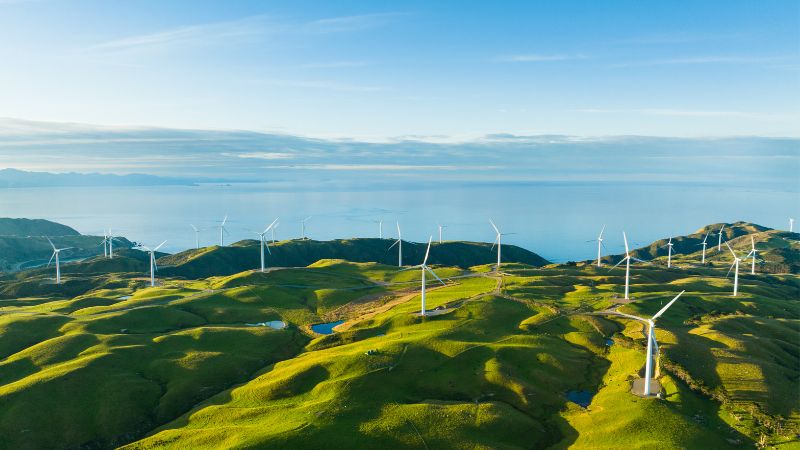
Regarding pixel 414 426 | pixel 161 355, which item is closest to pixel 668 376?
pixel 414 426

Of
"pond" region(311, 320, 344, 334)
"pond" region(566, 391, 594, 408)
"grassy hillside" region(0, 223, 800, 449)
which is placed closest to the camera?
"grassy hillside" region(0, 223, 800, 449)

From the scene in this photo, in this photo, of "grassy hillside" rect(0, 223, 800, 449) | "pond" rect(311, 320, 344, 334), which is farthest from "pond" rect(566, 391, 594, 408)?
"pond" rect(311, 320, 344, 334)

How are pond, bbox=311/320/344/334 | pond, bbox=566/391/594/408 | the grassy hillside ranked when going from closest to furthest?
the grassy hillside → pond, bbox=566/391/594/408 → pond, bbox=311/320/344/334

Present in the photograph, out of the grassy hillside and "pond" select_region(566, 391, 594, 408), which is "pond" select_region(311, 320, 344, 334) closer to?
the grassy hillside

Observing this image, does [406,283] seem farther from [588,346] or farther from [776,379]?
[776,379]

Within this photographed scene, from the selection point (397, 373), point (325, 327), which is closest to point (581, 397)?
point (397, 373)

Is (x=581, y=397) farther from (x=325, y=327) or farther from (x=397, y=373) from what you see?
(x=325, y=327)

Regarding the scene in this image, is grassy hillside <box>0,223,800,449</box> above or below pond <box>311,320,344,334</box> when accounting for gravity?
above
